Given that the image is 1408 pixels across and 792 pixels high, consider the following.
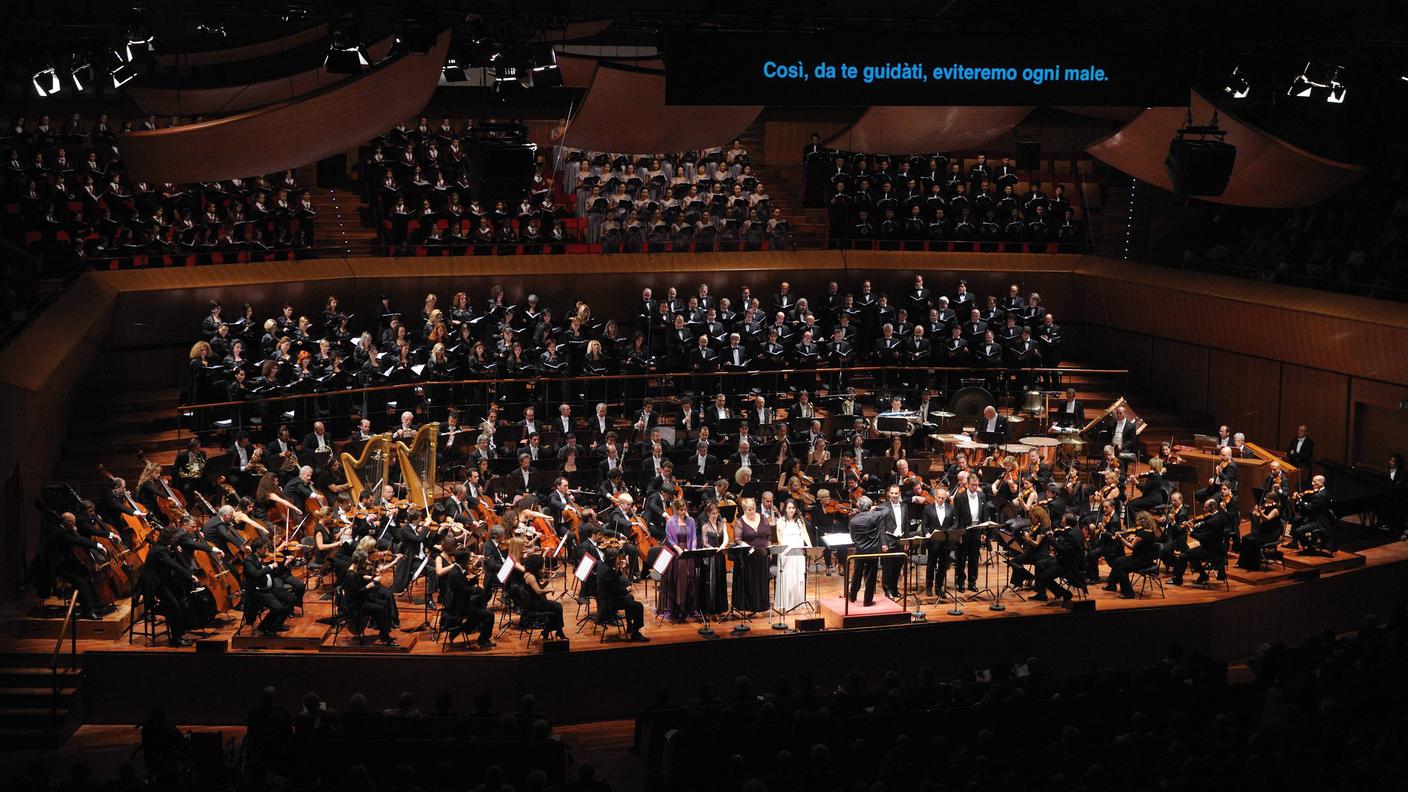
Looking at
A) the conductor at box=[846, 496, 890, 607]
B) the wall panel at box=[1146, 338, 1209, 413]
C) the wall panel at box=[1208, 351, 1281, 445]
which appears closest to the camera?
the conductor at box=[846, 496, 890, 607]

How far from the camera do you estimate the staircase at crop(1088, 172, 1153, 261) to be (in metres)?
22.0

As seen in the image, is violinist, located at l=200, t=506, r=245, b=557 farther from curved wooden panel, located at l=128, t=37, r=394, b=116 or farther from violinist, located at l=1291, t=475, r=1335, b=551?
violinist, located at l=1291, t=475, r=1335, b=551

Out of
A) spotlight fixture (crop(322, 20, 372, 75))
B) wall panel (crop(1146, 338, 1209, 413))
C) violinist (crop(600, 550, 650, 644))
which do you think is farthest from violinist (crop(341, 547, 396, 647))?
wall panel (crop(1146, 338, 1209, 413))

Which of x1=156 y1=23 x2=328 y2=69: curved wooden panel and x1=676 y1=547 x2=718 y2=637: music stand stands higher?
x1=156 y1=23 x2=328 y2=69: curved wooden panel

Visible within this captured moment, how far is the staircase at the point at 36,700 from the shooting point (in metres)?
11.7

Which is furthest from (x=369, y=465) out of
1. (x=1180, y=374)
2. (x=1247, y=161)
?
(x=1180, y=374)

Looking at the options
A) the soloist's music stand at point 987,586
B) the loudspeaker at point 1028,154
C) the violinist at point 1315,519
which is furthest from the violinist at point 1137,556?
the loudspeaker at point 1028,154

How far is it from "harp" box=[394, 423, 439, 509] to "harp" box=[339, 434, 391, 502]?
0.45ft

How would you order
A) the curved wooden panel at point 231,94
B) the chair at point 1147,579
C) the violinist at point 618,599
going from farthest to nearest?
the curved wooden panel at point 231,94 → the chair at point 1147,579 → the violinist at point 618,599

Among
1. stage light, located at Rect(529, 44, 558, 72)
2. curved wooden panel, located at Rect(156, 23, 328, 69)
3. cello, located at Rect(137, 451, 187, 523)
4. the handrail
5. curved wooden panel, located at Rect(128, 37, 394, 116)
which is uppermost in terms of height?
curved wooden panel, located at Rect(156, 23, 328, 69)

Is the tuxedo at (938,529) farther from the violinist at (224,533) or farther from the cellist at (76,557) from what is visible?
the cellist at (76,557)

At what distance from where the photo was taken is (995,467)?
15.1m

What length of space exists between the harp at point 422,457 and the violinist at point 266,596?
2.43 metres

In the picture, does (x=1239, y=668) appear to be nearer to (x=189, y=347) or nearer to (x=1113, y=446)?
(x=1113, y=446)
